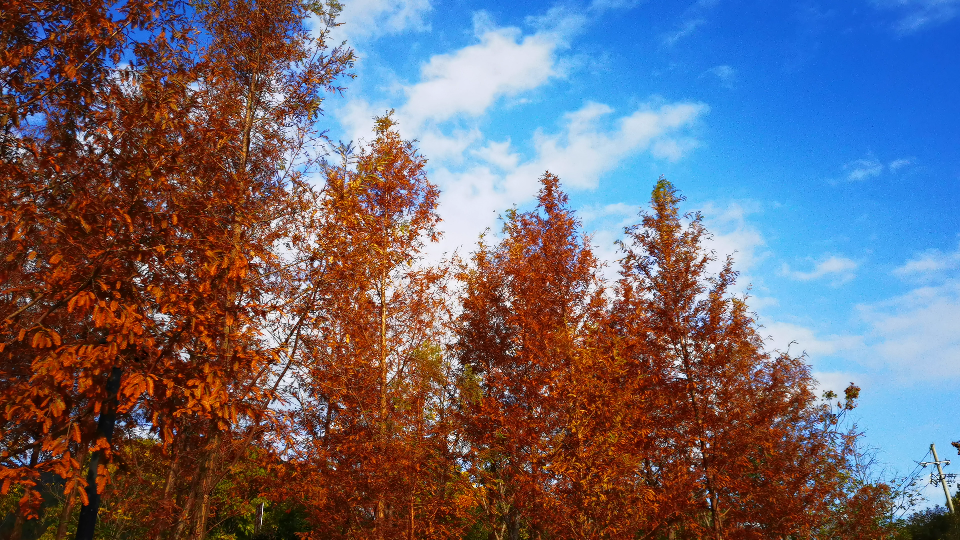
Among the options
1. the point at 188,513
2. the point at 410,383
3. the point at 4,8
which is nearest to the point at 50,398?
the point at 4,8

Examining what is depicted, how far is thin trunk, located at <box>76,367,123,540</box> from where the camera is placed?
5.16m

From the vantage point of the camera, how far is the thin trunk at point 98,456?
5164 mm

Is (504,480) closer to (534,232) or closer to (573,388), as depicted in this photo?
(573,388)

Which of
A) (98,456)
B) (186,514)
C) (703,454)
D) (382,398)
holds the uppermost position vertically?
(382,398)

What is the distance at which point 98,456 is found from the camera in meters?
5.17

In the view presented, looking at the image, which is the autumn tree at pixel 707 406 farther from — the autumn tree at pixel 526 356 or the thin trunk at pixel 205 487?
the thin trunk at pixel 205 487

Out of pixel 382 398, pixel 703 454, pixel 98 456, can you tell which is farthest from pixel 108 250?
pixel 703 454

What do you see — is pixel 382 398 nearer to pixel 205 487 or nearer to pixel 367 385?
pixel 367 385

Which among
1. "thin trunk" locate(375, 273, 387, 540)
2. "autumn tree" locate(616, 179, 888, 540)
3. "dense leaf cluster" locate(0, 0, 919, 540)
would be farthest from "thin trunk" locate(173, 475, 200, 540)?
"autumn tree" locate(616, 179, 888, 540)

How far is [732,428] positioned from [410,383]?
7.78 m

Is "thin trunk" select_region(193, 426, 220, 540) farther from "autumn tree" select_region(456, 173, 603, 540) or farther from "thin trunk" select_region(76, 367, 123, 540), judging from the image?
"autumn tree" select_region(456, 173, 603, 540)

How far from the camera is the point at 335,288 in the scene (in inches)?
445

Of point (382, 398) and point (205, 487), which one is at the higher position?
point (382, 398)

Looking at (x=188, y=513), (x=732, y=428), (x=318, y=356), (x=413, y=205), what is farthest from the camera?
(x=413, y=205)
